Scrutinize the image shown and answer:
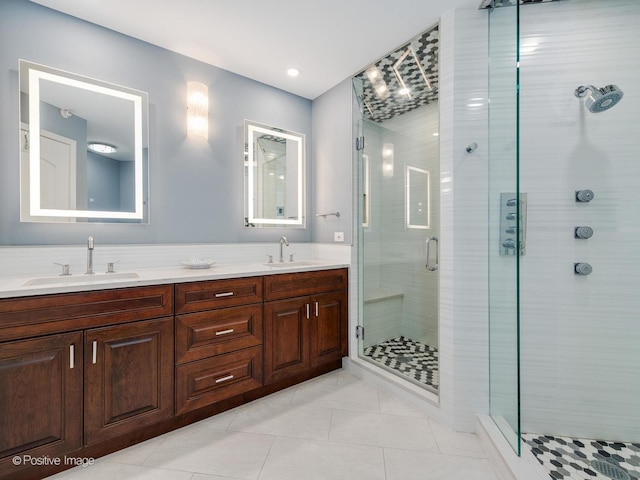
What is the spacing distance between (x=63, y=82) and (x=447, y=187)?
247cm

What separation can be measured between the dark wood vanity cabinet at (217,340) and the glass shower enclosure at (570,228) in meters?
1.46

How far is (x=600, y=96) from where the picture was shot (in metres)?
1.54

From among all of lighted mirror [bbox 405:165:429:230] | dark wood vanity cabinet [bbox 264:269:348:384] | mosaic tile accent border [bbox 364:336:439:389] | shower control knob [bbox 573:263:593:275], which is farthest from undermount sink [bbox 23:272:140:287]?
shower control knob [bbox 573:263:593:275]

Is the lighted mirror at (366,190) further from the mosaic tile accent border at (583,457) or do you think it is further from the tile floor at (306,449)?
the mosaic tile accent border at (583,457)

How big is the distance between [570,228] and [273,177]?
→ 2192 mm

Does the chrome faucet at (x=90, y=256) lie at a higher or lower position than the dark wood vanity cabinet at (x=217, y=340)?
higher

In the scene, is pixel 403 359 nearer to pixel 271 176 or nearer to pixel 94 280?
pixel 271 176

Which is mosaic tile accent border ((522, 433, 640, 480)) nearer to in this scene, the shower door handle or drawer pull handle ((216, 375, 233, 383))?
the shower door handle

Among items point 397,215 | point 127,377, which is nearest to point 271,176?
point 397,215

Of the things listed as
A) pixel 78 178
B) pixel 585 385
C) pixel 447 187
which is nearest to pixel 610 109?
pixel 447 187

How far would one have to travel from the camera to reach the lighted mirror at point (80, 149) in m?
1.71

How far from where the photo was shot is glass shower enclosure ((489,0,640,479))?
62.8 inches

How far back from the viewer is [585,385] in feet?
5.45

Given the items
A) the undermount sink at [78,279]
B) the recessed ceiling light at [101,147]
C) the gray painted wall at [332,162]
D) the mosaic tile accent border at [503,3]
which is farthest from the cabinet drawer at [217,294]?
the mosaic tile accent border at [503,3]
